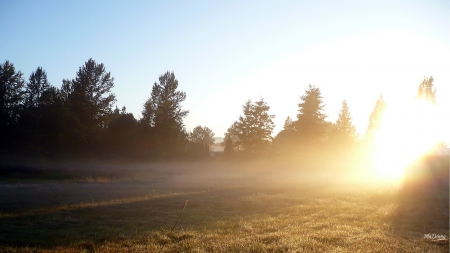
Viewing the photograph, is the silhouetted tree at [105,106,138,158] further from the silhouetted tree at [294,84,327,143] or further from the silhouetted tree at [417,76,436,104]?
the silhouetted tree at [417,76,436,104]

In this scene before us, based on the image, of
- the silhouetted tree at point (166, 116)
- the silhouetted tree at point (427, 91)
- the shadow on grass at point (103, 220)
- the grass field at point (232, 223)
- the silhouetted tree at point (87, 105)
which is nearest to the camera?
the grass field at point (232, 223)

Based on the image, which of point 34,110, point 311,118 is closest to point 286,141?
point 311,118

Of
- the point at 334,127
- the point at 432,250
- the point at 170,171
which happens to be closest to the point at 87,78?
the point at 170,171

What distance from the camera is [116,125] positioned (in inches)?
2514

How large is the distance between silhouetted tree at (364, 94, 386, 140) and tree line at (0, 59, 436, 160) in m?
0.17

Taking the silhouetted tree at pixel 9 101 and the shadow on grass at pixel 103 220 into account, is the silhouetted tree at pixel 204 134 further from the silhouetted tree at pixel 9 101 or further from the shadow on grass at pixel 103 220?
the shadow on grass at pixel 103 220

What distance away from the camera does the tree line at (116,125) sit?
5575 centimetres

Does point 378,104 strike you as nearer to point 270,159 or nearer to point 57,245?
point 270,159

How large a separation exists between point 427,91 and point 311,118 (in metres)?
20.8

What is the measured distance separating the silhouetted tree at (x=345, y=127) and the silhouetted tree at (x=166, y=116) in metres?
27.7

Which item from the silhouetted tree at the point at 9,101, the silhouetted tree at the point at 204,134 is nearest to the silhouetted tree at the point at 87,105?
the silhouetted tree at the point at 9,101

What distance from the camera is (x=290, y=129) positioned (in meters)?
65.5

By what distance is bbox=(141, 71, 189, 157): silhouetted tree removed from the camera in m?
63.2

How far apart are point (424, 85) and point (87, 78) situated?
44.2 metres
